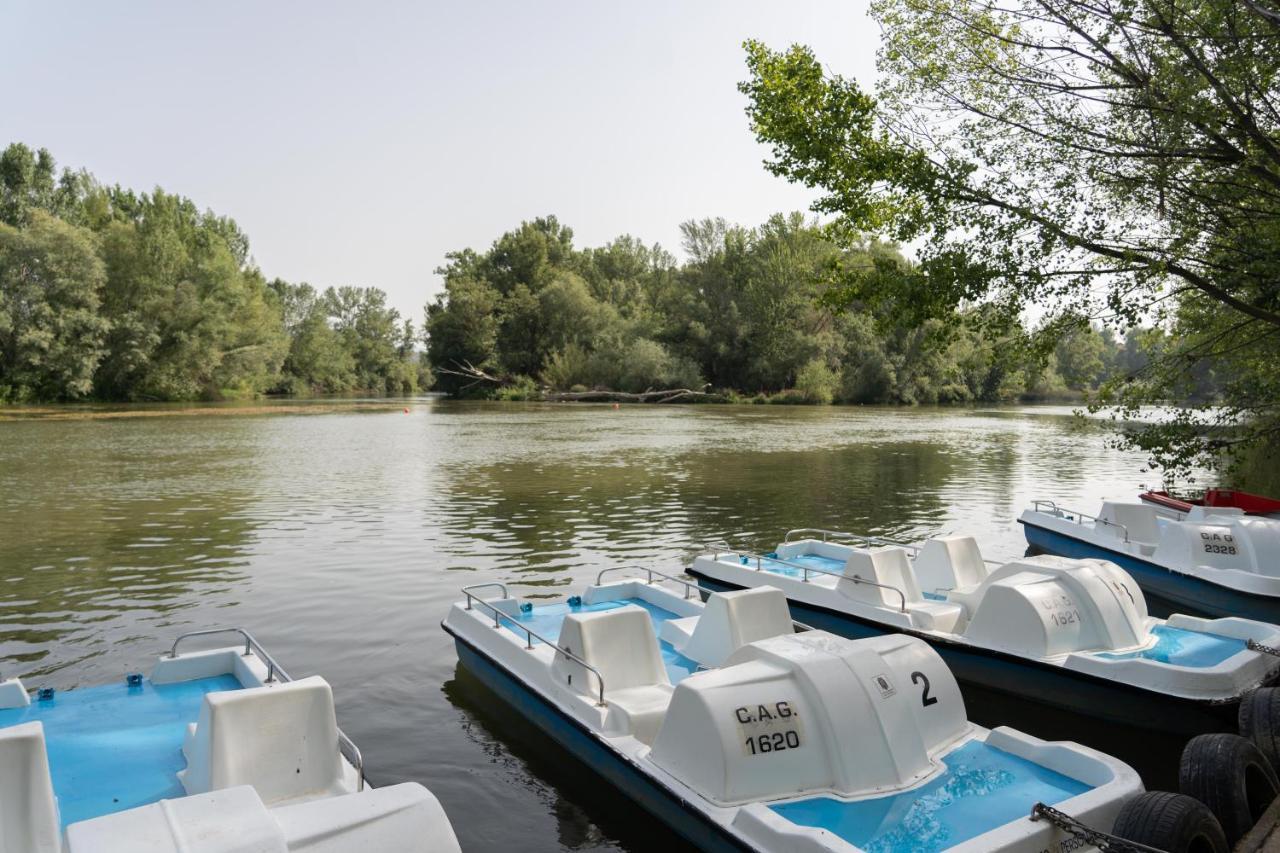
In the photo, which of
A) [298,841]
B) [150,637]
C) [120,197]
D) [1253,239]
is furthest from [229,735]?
[120,197]

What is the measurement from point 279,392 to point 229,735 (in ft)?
325

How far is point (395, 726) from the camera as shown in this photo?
29.5ft

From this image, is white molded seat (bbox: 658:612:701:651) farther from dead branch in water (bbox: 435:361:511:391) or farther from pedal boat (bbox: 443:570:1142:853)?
dead branch in water (bbox: 435:361:511:391)

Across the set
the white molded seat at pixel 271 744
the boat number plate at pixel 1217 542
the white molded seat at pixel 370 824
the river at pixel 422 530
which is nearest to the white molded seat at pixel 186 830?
the white molded seat at pixel 370 824

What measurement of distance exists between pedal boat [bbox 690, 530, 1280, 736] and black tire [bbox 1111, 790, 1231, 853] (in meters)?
2.86

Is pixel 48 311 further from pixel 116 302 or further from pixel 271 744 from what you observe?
pixel 271 744

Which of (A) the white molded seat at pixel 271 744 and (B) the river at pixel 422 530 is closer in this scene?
(A) the white molded seat at pixel 271 744

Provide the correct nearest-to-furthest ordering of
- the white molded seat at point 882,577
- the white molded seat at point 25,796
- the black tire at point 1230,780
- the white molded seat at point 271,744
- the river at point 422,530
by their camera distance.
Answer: the white molded seat at point 25,796
the white molded seat at point 271,744
the black tire at point 1230,780
the river at point 422,530
the white molded seat at point 882,577

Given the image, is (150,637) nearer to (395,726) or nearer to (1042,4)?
(395,726)

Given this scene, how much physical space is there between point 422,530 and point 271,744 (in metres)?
13.1

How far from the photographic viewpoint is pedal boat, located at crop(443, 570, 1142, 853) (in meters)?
5.52

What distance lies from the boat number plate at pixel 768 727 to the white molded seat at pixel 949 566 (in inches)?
242

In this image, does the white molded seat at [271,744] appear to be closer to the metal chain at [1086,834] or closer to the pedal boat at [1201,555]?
the metal chain at [1086,834]

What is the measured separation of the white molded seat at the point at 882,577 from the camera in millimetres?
10734
